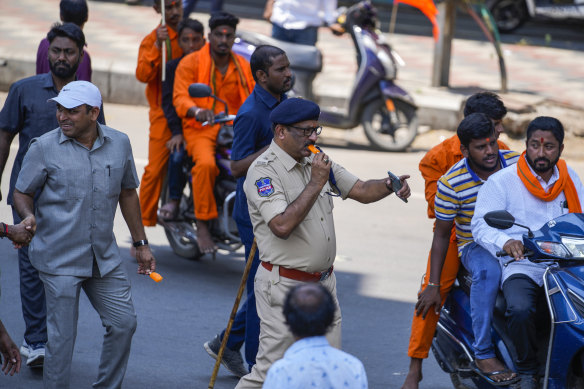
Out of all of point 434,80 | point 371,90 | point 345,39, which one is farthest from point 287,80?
point 345,39

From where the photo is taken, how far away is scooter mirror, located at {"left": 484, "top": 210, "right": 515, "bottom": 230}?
4.42m

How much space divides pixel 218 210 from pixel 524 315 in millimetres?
3446

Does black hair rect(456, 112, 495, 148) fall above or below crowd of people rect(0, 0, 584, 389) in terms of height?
above

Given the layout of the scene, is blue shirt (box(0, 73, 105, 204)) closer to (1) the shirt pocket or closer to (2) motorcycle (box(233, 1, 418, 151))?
(1) the shirt pocket

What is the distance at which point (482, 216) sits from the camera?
487cm

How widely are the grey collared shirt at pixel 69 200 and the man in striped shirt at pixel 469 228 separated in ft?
5.65

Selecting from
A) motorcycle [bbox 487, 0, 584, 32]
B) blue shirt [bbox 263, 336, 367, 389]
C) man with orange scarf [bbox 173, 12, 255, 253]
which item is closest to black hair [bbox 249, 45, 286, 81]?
man with orange scarf [bbox 173, 12, 255, 253]

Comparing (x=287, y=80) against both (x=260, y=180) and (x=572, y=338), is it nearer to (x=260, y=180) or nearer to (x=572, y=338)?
(x=260, y=180)

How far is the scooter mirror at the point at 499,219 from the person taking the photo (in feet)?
14.5

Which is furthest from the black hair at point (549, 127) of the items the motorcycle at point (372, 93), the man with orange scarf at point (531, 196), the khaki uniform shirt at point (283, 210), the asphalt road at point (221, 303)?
the motorcycle at point (372, 93)

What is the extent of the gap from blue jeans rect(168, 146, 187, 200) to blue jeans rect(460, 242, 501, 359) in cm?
342

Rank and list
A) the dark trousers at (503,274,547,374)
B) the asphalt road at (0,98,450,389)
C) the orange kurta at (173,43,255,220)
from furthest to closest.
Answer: the orange kurta at (173,43,255,220) → the asphalt road at (0,98,450,389) → the dark trousers at (503,274,547,374)

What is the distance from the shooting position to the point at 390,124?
463 inches

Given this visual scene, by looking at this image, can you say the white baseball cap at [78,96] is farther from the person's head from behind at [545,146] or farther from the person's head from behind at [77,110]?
the person's head from behind at [545,146]
